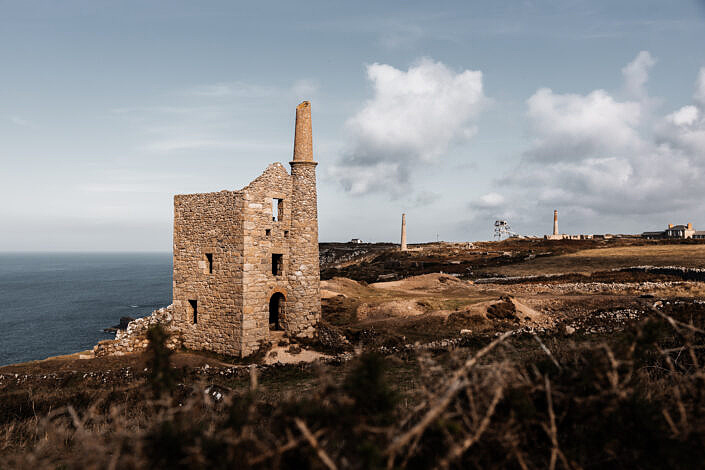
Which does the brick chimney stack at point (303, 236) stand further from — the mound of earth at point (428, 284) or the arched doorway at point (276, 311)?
the mound of earth at point (428, 284)

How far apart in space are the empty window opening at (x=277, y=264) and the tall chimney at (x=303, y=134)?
466 centimetres

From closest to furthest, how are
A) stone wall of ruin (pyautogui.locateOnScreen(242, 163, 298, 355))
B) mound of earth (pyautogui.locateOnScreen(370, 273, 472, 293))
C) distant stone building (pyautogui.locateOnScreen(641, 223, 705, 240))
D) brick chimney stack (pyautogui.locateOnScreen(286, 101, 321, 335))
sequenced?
stone wall of ruin (pyautogui.locateOnScreen(242, 163, 298, 355))
brick chimney stack (pyautogui.locateOnScreen(286, 101, 321, 335))
mound of earth (pyautogui.locateOnScreen(370, 273, 472, 293))
distant stone building (pyautogui.locateOnScreen(641, 223, 705, 240))

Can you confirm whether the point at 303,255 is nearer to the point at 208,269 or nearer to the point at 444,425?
the point at 208,269

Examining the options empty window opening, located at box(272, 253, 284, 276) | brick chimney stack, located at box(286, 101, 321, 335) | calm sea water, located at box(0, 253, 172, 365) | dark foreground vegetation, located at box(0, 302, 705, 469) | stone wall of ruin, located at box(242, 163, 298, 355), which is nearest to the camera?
dark foreground vegetation, located at box(0, 302, 705, 469)

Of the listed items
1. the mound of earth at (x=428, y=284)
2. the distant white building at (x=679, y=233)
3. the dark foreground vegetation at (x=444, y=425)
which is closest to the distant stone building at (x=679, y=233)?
the distant white building at (x=679, y=233)

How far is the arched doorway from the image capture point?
68.5 ft

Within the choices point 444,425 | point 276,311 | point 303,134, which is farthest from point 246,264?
point 444,425

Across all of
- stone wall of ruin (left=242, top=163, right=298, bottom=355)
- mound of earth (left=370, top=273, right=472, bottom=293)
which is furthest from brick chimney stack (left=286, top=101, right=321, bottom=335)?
mound of earth (left=370, top=273, right=472, bottom=293)

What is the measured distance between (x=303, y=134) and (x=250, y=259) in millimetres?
6553

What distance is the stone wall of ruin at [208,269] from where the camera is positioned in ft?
61.8

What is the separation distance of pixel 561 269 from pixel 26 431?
151 feet

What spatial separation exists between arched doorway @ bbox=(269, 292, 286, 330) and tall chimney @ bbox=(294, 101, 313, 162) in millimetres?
6637

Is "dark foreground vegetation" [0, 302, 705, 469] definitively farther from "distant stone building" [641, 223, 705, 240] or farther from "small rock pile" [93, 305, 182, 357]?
"distant stone building" [641, 223, 705, 240]

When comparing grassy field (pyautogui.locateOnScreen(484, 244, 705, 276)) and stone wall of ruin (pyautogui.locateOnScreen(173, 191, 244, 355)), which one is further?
grassy field (pyautogui.locateOnScreen(484, 244, 705, 276))
